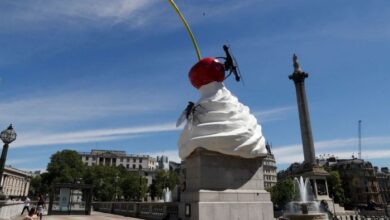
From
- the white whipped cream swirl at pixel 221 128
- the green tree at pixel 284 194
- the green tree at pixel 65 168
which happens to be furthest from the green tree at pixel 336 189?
the white whipped cream swirl at pixel 221 128

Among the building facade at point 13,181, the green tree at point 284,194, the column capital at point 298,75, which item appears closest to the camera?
the column capital at point 298,75

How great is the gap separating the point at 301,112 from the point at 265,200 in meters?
42.8

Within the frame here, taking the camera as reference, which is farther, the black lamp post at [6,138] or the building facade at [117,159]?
the building facade at [117,159]

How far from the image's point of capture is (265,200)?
48.3 ft

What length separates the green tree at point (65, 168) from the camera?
64.4 metres

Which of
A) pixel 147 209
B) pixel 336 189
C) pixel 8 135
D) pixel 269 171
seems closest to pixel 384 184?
pixel 269 171

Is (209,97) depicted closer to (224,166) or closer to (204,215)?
(224,166)

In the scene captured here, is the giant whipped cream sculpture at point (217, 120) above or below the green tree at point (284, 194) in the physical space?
above

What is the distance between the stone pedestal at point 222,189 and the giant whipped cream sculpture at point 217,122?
443 millimetres

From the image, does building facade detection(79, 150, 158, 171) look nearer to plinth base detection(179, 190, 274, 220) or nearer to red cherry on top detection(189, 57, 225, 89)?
red cherry on top detection(189, 57, 225, 89)

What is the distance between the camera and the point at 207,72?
15953 mm

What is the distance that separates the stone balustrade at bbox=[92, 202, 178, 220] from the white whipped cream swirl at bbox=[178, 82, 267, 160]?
324 cm

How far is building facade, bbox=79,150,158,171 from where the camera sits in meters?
110

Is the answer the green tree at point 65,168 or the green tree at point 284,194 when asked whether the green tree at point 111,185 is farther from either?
the green tree at point 284,194
